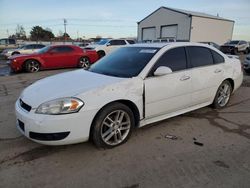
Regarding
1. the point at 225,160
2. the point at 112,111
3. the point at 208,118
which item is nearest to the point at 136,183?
the point at 112,111

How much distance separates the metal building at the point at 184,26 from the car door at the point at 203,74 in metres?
26.4

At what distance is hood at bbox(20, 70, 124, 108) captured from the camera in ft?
9.60

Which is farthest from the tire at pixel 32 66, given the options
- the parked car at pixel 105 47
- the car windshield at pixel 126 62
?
the car windshield at pixel 126 62

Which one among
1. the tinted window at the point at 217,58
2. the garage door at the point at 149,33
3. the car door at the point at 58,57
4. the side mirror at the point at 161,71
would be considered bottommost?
the car door at the point at 58,57

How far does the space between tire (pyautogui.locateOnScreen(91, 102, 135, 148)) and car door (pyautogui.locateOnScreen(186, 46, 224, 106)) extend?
1.54 metres

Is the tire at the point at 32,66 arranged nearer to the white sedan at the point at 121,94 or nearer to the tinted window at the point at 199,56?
the white sedan at the point at 121,94

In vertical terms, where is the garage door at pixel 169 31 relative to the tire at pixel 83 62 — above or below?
above

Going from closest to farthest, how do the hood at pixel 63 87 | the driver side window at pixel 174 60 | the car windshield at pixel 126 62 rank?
the hood at pixel 63 87 → the car windshield at pixel 126 62 → the driver side window at pixel 174 60

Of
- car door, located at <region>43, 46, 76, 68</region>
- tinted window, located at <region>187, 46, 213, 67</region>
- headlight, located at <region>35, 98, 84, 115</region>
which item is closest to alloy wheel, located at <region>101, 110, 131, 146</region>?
headlight, located at <region>35, 98, 84, 115</region>

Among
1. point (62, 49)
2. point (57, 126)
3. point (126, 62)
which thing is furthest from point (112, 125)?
point (62, 49)

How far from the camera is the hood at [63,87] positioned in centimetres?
293

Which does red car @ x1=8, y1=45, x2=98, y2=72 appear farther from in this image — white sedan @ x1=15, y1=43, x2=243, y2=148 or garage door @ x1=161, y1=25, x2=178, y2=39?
garage door @ x1=161, y1=25, x2=178, y2=39

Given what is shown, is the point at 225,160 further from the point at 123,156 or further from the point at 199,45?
the point at 199,45

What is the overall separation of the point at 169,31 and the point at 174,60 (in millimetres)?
30026
